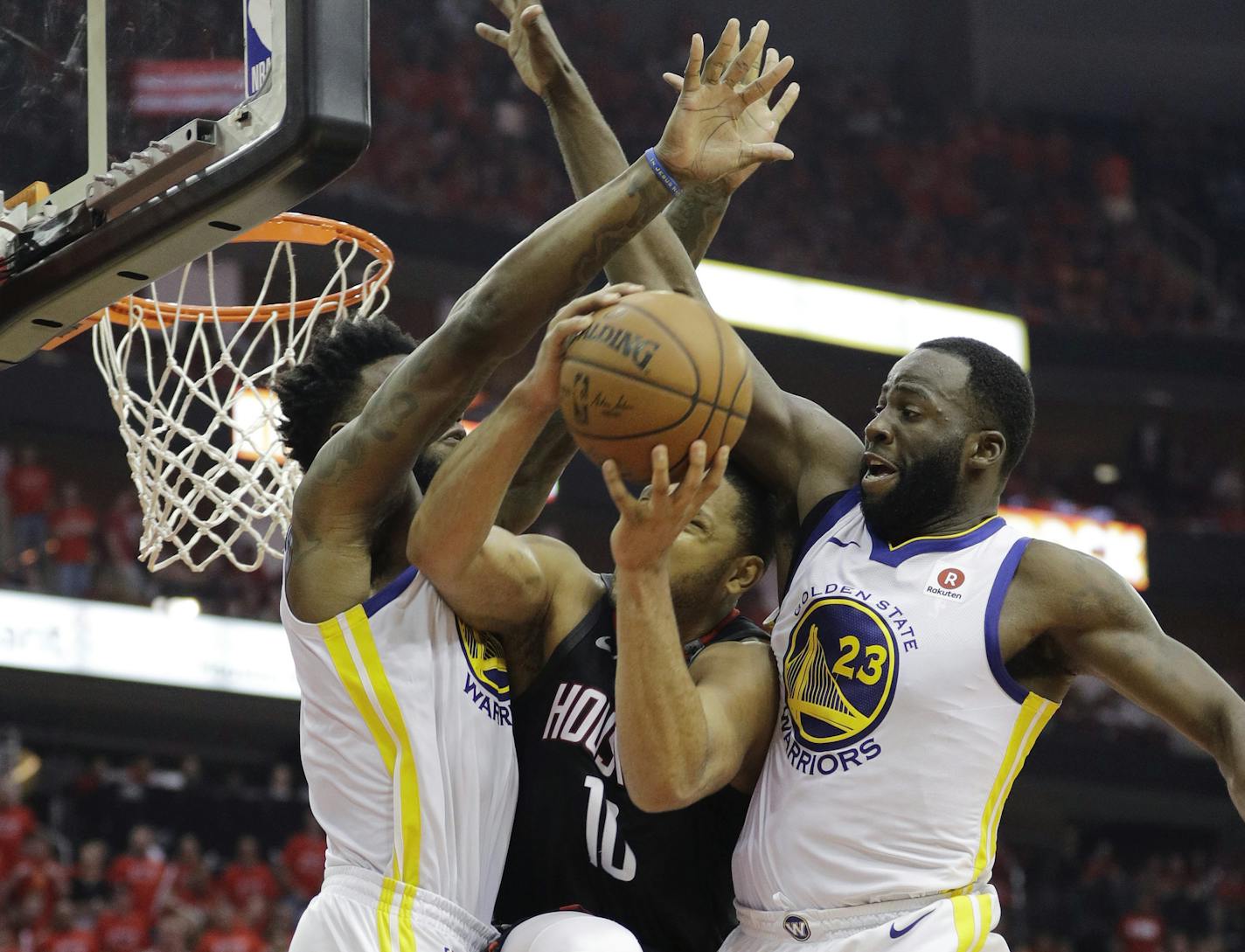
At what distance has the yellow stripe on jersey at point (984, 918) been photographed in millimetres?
3369

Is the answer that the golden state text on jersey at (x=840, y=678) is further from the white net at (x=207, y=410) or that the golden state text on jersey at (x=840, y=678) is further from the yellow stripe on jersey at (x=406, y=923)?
the white net at (x=207, y=410)

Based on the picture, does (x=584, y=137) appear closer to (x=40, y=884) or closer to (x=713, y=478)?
(x=713, y=478)

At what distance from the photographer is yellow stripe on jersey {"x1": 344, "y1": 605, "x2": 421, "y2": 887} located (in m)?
3.39

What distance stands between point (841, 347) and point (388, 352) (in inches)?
501

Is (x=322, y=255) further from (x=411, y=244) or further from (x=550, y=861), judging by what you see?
(x=411, y=244)

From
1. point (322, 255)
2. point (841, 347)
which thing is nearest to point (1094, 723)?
point (841, 347)

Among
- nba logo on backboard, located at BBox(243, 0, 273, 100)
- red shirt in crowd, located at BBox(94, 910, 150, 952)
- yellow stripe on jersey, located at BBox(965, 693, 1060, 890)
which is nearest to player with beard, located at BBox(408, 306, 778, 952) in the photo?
yellow stripe on jersey, located at BBox(965, 693, 1060, 890)

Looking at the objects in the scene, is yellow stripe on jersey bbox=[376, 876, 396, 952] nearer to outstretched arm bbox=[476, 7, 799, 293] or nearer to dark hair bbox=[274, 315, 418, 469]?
dark hair bbox=[274, 315, 418, 469]

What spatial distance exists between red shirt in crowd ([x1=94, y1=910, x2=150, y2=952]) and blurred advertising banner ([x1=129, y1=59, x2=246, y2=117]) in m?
7.93

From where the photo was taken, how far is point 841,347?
1623 centimetres

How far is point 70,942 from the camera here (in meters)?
10.2

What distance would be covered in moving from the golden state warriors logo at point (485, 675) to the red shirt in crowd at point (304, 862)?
27.5 feet

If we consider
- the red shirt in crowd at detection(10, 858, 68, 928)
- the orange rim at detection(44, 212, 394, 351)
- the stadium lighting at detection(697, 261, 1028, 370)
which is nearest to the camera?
the orange rim at detection(44, 212, 394, 351)

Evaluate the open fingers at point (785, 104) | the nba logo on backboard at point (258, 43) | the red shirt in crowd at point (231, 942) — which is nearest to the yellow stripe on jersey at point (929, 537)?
the open fingers at point (785, 104)
